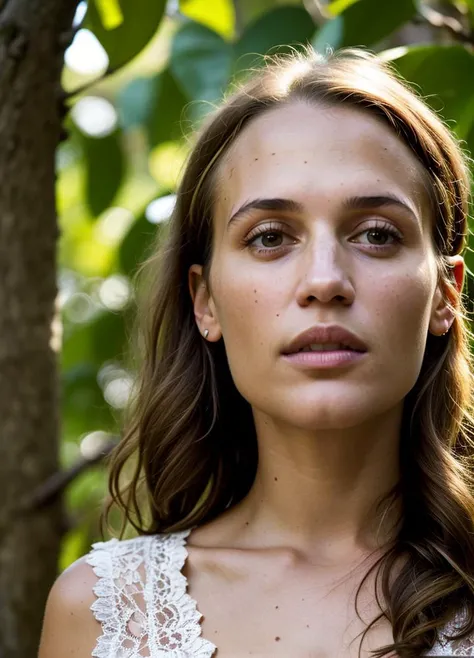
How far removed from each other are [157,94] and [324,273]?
1.23 m

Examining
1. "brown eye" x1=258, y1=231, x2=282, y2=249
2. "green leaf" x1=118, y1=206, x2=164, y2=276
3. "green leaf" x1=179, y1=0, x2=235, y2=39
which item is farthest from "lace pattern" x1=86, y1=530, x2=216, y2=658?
"green leaf" x1=179, y1=0, x2=235, y2=39

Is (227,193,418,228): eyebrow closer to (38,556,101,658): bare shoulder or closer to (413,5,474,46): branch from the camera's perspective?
(413,5,474,46): branch

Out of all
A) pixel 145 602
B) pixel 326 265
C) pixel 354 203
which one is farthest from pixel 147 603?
pixel 354 203

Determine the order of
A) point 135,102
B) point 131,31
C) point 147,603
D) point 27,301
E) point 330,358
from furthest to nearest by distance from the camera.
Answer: point 135,102, point 27,301, point 131,31, point 147,603, point 330,358

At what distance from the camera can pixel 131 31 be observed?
257 centimetres

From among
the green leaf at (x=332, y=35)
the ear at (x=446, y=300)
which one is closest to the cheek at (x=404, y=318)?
the ear at (x=446, y=300)

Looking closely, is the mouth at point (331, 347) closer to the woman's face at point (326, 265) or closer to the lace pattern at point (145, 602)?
the woman's face at point (326, 265)

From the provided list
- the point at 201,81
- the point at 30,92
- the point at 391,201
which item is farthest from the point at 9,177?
the point at 391,201

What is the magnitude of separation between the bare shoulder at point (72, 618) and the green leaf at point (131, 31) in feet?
3.42

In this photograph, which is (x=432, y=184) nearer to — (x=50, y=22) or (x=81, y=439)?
(x=50, y=22)

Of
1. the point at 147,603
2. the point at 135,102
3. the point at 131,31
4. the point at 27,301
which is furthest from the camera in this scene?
the point at 135,102

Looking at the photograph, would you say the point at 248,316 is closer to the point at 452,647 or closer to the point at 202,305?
the point at 202,305

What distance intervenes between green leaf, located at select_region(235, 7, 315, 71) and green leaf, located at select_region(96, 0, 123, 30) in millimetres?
299

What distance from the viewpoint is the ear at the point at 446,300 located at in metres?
2.30
